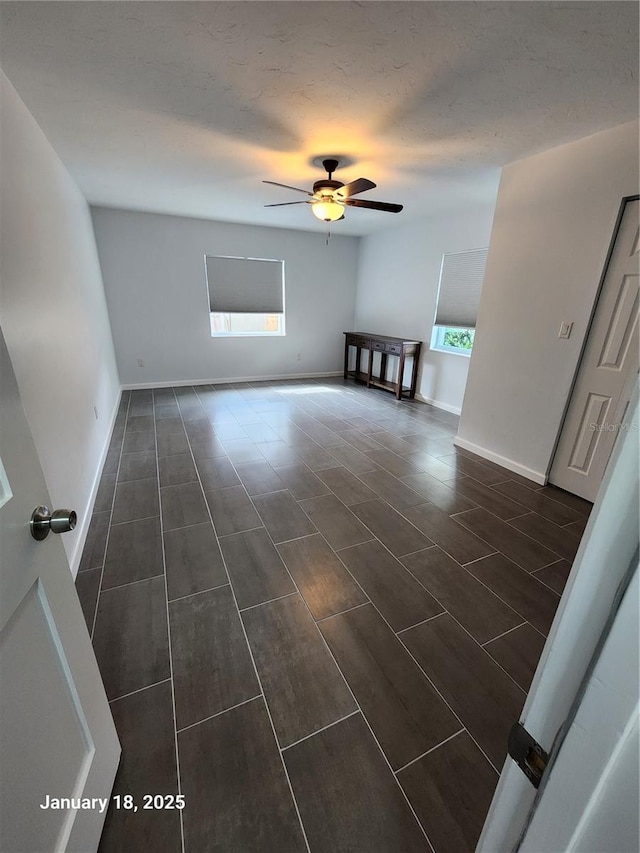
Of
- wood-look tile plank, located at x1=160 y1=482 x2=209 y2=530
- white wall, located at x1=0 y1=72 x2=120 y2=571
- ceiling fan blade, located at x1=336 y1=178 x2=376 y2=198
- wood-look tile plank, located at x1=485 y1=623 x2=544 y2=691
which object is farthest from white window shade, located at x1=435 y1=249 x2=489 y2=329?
white wall, located at x1=0 y1=72 x2=120 y2=571

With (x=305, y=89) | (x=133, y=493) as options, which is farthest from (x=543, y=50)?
(x=133, y=493)

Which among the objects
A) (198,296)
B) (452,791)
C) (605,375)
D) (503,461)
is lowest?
(452,791)

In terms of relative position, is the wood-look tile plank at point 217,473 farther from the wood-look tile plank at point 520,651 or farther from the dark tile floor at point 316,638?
the wood-look tile plank at point 520,651

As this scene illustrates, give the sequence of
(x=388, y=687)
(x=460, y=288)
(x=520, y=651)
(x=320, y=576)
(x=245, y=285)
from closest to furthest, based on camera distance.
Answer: (x=388, y=687), (x=520, y=651), (x=320, y=576), (x=460, y=288), (x=245, y=285)

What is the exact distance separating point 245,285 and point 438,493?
4.54 m

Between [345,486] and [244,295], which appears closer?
[345,486]

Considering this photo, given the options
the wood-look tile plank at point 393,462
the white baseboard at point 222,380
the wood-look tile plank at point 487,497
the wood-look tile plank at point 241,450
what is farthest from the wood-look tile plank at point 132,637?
the white baseboard at point 222,380

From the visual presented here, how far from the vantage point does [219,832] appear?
942 mm

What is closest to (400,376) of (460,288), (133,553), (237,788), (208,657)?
(460,288)

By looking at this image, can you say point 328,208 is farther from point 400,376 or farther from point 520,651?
point 520,651

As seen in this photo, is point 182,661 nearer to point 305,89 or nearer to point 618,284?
point 305,89

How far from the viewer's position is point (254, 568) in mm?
1874

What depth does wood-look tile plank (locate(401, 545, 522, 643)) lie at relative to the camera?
5.13ft

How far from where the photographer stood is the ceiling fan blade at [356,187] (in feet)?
8.06
